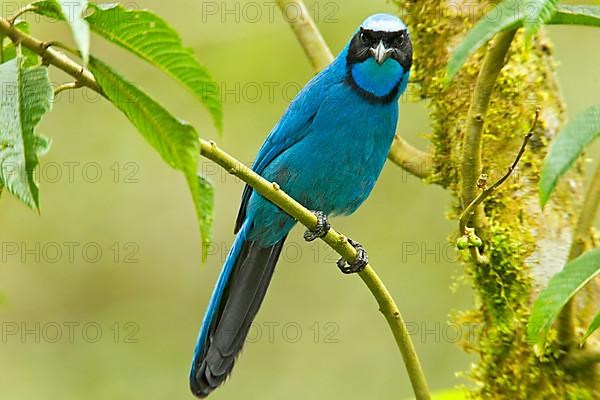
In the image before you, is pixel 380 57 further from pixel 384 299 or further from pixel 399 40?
pixel 384 299

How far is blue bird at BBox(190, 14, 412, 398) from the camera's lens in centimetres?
351

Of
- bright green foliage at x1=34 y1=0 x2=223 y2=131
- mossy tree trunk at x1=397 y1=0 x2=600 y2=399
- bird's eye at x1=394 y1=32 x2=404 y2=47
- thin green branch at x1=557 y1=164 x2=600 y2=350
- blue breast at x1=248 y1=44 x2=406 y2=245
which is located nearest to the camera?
bright green foliage at x1=34 y1=0 x2=223 y2=131

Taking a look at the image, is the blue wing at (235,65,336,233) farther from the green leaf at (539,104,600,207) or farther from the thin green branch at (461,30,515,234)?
the green leaf at (539,104,600,207)

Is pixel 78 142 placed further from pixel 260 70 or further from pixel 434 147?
pixel 434 147

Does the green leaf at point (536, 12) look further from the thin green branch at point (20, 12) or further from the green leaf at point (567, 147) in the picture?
the thin green branch at point (20, 12)

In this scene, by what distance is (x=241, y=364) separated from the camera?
6.37 m

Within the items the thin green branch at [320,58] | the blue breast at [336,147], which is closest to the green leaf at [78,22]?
the thin green branch at [320,58]

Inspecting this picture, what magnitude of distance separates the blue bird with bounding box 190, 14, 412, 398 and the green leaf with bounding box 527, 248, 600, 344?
1.72 meters

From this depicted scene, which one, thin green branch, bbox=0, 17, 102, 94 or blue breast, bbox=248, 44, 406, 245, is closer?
thin green branch, bbox=0, 17, 102, 94

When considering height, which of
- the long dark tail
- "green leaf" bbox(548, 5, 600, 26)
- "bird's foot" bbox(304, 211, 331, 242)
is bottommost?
the long dark tail

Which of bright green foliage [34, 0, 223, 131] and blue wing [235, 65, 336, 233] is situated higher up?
bright green foliage [34, 0, 223, 131]

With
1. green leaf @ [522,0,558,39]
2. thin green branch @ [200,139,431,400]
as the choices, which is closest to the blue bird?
thin green branch @ [200,139,431,400]

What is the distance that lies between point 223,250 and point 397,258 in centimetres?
128

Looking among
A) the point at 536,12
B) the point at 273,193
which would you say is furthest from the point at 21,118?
the point at 536,12
